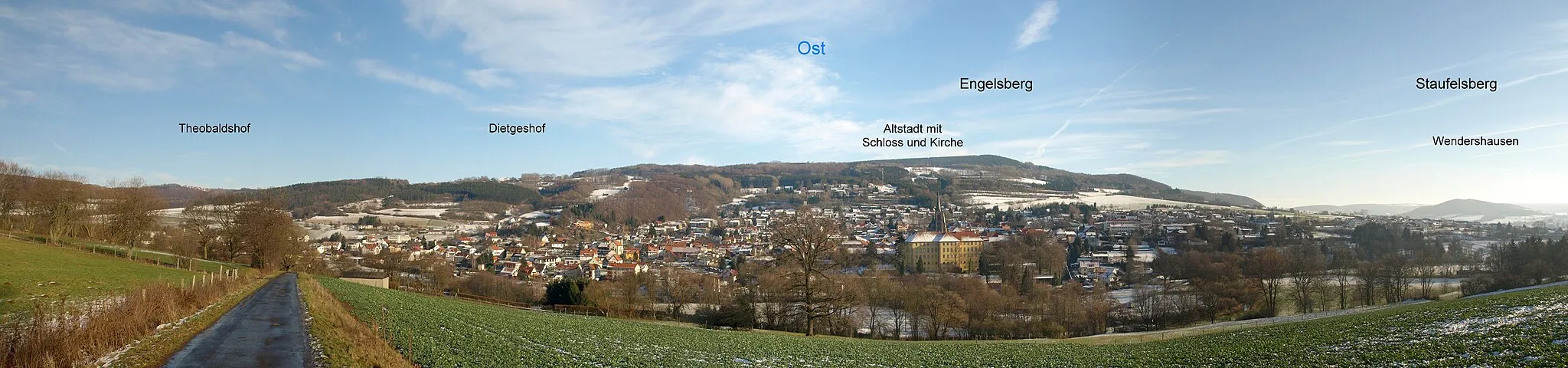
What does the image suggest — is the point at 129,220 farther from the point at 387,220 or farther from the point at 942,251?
the point at 387,220

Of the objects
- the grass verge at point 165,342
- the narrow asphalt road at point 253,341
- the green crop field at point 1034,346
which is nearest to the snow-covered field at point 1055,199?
the green crop field at point 1034,346

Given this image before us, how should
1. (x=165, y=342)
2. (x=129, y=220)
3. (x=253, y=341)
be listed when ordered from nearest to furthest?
1. (x=165, y=342)
2. (x=253, y=341)
3. (x=129, y=220)

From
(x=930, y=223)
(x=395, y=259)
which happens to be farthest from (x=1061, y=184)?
(x=395, y=259)

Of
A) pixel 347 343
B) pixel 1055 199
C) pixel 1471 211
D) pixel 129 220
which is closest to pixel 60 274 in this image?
pixel 347 343

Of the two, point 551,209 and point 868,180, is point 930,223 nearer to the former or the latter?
point 868,180

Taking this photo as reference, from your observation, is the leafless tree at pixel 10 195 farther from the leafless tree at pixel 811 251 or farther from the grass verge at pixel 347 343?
the leafless tree at pixel 811 251
